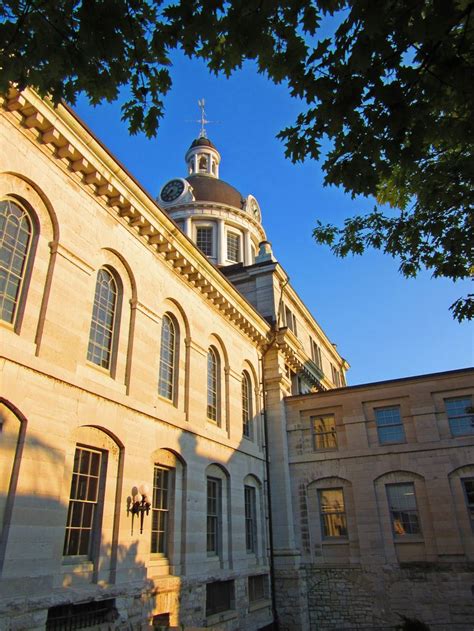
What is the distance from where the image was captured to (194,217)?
39562 mm

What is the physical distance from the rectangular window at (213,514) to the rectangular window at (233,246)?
24742mm

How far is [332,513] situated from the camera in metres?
20.1

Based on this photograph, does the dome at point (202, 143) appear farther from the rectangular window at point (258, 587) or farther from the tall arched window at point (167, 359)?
the rectangular window at point (258, 587)

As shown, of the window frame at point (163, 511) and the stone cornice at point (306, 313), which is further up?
the stone cornice at point (306, 313)

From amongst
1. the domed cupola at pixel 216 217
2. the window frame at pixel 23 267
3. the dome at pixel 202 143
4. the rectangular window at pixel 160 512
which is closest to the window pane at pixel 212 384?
the rectangular window at pixel 160 512

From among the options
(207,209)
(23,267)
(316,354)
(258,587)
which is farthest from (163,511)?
(207,209)

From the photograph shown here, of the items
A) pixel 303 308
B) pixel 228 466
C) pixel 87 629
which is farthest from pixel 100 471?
pixel 303 308

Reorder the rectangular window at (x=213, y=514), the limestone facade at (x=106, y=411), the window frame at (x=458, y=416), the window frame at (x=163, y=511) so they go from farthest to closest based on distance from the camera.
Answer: the window frame at (x=458, y=416) < the rectangular window at (x=213, y=514) < the window frame at (x=163, y=511) < the limestone facade at (x=106, y=411)

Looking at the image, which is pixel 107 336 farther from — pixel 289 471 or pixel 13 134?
pixel 289 471

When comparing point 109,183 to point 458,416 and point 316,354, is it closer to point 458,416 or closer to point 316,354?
point 458,416

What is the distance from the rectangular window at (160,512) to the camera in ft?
42.8

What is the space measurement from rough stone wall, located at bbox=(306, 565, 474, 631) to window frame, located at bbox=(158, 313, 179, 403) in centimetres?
1046

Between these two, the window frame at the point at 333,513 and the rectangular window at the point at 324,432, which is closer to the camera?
the window frame at the point at 333,513

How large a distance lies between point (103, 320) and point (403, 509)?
14.0 m
